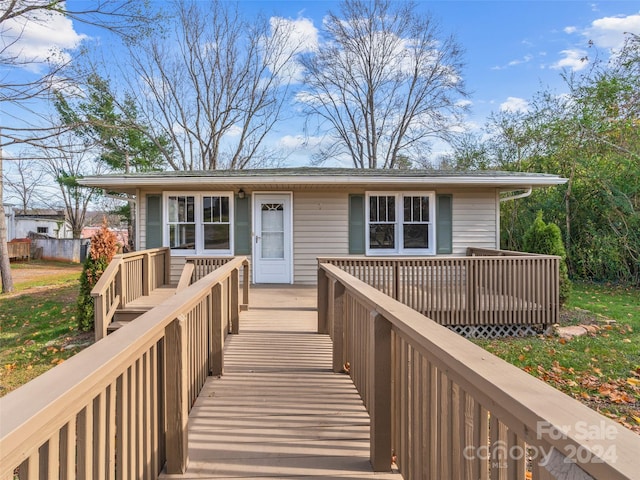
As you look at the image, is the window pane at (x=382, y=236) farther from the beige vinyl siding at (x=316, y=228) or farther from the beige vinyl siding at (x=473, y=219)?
the beige vinyl siding at (x=473, y=219)

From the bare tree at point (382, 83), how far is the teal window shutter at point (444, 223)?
42.5ft

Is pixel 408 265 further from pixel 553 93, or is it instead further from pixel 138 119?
pixel 138 119

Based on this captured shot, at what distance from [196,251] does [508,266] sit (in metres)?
6.58

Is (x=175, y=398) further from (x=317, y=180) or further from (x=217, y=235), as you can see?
(x=217, y=235)

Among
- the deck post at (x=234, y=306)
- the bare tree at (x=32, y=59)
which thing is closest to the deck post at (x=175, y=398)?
the deck post at (x=234, y=306)

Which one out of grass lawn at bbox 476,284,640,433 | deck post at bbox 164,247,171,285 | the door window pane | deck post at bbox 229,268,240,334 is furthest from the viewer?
the door window pane

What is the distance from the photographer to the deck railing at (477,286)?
602 centimetres

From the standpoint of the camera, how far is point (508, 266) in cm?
605

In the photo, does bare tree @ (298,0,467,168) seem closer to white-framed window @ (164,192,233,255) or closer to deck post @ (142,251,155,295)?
white-framed window @ (164,192,233,255)

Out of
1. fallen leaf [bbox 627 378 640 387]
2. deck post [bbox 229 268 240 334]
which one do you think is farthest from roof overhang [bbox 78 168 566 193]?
fallen leaf [bbox 627 378 640 387]

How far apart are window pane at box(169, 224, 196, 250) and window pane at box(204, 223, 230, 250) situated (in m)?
0.30

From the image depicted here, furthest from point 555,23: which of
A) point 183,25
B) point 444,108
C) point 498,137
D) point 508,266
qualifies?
point 183,25

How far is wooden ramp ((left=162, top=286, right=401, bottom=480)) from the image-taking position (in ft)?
6.88

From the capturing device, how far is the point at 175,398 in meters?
1.95
